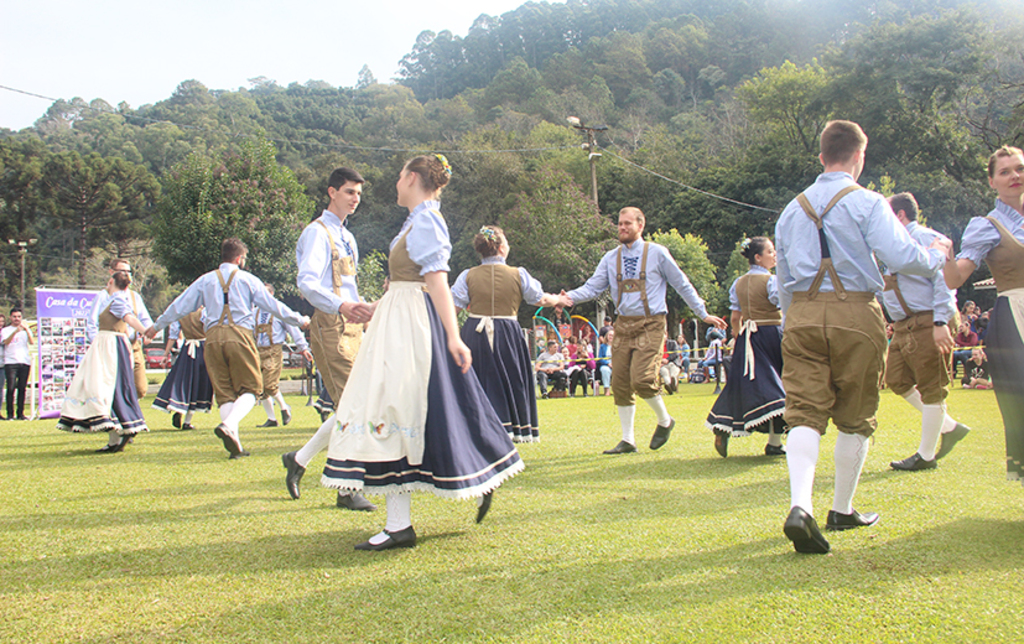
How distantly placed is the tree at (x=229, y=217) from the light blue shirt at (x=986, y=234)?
99.5ft

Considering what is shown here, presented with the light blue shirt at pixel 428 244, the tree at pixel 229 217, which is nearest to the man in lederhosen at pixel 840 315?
the light blue shirt at pixel 428 244

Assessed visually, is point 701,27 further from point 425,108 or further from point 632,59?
point 425,108

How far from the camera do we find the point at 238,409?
6.47 m

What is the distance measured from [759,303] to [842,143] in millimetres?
2897

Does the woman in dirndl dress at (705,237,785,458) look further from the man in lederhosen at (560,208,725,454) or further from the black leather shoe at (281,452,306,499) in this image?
the black leather shoe at (281,452,306,499)

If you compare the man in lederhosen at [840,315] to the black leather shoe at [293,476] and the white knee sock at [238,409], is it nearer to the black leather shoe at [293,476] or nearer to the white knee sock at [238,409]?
the black leather shoe at [293,476]

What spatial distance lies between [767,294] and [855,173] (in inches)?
107

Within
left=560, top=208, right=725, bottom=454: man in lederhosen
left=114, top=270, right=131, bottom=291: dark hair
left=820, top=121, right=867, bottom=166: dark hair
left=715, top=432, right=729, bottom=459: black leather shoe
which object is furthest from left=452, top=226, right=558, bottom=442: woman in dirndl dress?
left=114, top=270, right=131, bottom=291: dark hair

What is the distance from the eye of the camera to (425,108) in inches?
3374

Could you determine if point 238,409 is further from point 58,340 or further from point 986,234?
point 58,340

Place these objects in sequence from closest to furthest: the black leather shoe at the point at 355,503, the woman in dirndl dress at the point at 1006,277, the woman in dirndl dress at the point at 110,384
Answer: the woman in dirndl dress at the point at 1006,277
the black leather shoe at the point at 355,503
the woman in dirndl dress at the point at 110,384

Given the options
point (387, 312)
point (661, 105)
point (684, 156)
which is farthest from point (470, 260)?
point (387, 312)

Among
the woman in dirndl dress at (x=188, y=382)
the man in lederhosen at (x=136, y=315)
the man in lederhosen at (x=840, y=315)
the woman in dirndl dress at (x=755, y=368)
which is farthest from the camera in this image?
the woman in dirndl dress at (x=188, y=382)

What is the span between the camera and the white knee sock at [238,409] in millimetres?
6414
